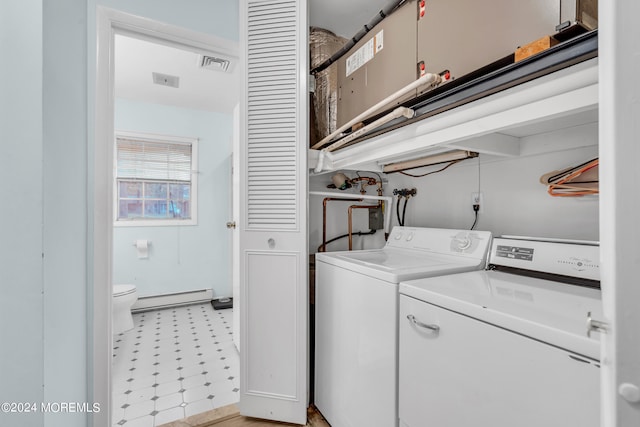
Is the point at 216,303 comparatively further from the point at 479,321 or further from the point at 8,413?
the point at 479,321

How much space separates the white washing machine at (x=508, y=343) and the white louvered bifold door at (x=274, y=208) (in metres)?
0.75

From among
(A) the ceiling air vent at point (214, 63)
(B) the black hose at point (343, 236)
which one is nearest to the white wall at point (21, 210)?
(B) the black hose at point (343, 236)

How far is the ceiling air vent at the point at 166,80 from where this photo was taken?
9.27 ft

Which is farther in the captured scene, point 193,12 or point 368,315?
point 193,12

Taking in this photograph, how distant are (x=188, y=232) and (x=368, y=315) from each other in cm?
310

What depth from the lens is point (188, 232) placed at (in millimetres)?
3639

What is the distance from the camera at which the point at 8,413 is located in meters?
0.69

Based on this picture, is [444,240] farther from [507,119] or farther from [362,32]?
[362,32]

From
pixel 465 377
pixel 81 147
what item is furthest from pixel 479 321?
pixel 81 147

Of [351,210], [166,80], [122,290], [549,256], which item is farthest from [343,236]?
[166,80]

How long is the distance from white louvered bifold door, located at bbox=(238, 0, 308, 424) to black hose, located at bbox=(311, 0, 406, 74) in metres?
0.29

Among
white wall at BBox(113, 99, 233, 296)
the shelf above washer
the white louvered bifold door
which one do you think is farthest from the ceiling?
the shelf above washer

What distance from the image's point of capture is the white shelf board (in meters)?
0.71

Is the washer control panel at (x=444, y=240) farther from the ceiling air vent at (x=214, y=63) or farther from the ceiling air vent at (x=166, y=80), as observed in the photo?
the ceiling air vent at (x=166, y=80)
